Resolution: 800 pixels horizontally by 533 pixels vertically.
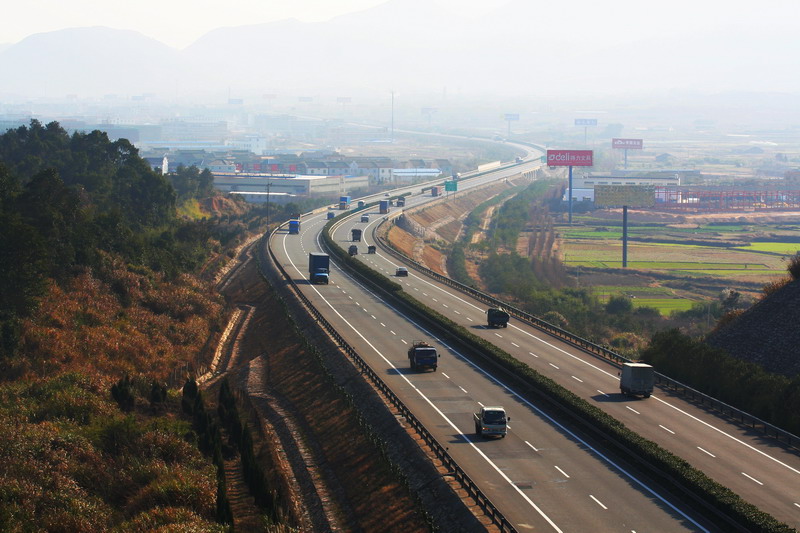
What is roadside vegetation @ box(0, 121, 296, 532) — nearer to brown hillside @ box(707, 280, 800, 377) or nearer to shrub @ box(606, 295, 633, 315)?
Result: brown hillside @ box(707, 280, 800, 377)

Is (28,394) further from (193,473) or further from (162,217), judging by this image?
(162,217)

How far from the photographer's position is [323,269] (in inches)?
3782

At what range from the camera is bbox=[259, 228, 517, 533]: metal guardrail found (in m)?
32.8

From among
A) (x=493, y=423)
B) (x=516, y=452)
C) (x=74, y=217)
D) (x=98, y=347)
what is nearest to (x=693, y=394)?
(x=493, y=423)

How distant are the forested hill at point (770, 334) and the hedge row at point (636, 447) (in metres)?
12.8

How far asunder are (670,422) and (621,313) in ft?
201

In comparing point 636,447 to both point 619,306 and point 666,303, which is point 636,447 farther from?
point 666,303

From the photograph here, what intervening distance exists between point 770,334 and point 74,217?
56877mm

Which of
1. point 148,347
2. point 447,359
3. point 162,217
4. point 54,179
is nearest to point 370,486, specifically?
point 447,359

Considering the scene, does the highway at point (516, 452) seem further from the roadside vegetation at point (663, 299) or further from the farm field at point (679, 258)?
the farm field at point (679, 258)

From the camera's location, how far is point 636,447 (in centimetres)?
3925

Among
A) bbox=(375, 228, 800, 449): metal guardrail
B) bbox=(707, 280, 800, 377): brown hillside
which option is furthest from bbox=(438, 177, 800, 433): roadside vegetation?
bbox=(707, 280, 800, 377): brown hillside

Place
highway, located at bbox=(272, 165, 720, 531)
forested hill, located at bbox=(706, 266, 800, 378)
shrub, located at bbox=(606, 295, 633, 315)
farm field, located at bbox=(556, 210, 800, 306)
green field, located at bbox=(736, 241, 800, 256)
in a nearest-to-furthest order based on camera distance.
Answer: highway, located at bbox=(272, 165, 720, 531) → forested hill, located at bbox=(706, 266, 800, 378) → shrub, located at bbox=(606, 295, 633, 315) → farm field, located at bbox=(556, 210, 800, 306) → green field, located at bbox=(736, 241, 800, 256)

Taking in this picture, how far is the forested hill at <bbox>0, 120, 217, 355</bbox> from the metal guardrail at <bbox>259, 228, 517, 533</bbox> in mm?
20183
